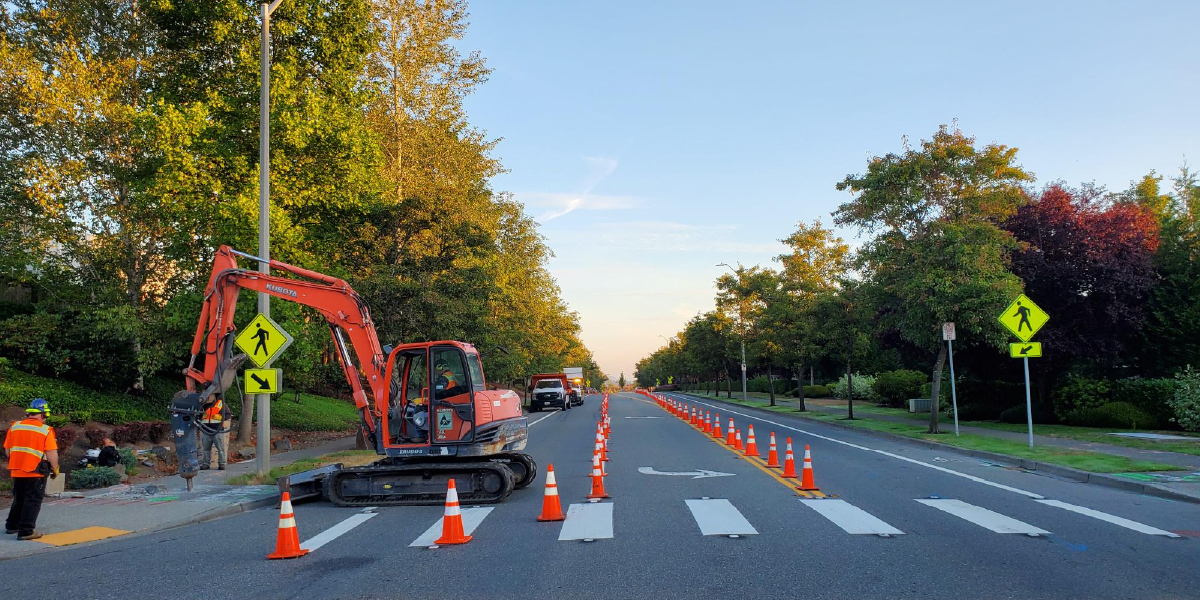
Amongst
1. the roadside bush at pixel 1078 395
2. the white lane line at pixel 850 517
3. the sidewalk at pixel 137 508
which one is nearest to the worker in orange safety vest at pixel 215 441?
Answer: the sidewalk at pixel 137 508

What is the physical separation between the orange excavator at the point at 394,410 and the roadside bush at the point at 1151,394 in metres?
19.7

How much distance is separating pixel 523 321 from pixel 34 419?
37.5m

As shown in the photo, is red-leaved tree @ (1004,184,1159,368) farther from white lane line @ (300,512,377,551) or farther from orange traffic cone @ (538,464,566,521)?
white lane line @ (300,512,377,551)

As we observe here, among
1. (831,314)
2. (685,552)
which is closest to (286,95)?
(685,552)

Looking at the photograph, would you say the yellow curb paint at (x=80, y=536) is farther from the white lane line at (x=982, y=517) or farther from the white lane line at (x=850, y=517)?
the white lane line at (x=982, y=517)

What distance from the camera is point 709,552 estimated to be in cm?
774

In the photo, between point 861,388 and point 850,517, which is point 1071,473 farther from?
point 861,388

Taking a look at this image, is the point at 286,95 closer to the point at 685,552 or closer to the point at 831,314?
the point at 685,552

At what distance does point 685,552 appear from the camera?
776cm

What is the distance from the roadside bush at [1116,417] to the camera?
74.3 feet

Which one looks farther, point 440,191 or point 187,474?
point 440,191

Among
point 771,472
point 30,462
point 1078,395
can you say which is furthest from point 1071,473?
point 30,462

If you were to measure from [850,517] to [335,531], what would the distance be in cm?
639

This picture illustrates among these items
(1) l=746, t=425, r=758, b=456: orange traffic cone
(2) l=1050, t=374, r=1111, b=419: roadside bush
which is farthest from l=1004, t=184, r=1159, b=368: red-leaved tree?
(1) l=746, t=425, r=758, b=456: orange traffic cone
